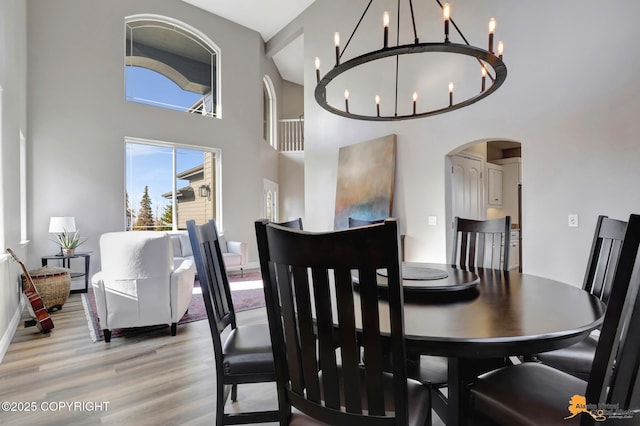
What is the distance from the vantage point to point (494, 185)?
5.70m

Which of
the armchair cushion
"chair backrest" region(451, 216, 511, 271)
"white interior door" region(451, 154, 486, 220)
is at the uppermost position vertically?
"white interior door" region(451, 154, 486, 220)

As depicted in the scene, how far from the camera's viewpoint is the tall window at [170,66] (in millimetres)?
5895

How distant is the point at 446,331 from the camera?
101cm

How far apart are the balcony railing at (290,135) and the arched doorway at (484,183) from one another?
183 inches

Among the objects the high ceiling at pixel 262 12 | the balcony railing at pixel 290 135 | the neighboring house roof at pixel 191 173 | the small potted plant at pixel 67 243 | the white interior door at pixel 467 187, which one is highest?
the high ceiling at pixel 262 12

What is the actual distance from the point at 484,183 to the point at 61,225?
6.08 m

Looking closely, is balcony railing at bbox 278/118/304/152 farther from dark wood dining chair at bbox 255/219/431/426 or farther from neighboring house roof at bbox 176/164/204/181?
dark wood dining chair at bbox 255/219/431/426

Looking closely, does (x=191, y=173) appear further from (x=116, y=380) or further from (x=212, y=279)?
(x=212, y=279)

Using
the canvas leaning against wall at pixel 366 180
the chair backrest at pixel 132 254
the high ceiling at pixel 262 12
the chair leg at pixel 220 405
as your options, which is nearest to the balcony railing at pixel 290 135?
the high ceiling at pixel 262 12

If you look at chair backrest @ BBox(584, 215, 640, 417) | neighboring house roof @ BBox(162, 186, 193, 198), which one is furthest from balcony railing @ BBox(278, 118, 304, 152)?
chair backrest @ BBox(584, 215, 640, 417)

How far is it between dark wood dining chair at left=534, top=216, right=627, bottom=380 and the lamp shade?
554 centimetres

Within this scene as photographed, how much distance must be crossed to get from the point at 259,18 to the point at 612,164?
255 inches

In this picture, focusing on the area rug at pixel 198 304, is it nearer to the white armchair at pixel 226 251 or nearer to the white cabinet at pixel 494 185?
the white armchair at pixel 226 251

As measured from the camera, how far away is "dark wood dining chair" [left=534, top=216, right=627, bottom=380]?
1525 millimetres
